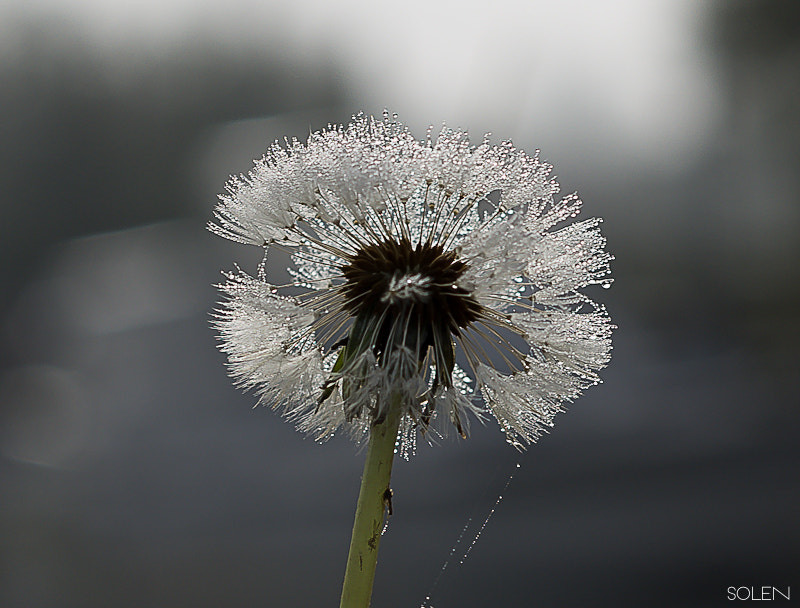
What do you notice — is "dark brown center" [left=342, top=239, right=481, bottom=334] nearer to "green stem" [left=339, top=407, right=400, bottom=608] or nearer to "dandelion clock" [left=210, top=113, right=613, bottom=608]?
"dandelion clock" [left=210, top=113, right=613, bottom=608]
